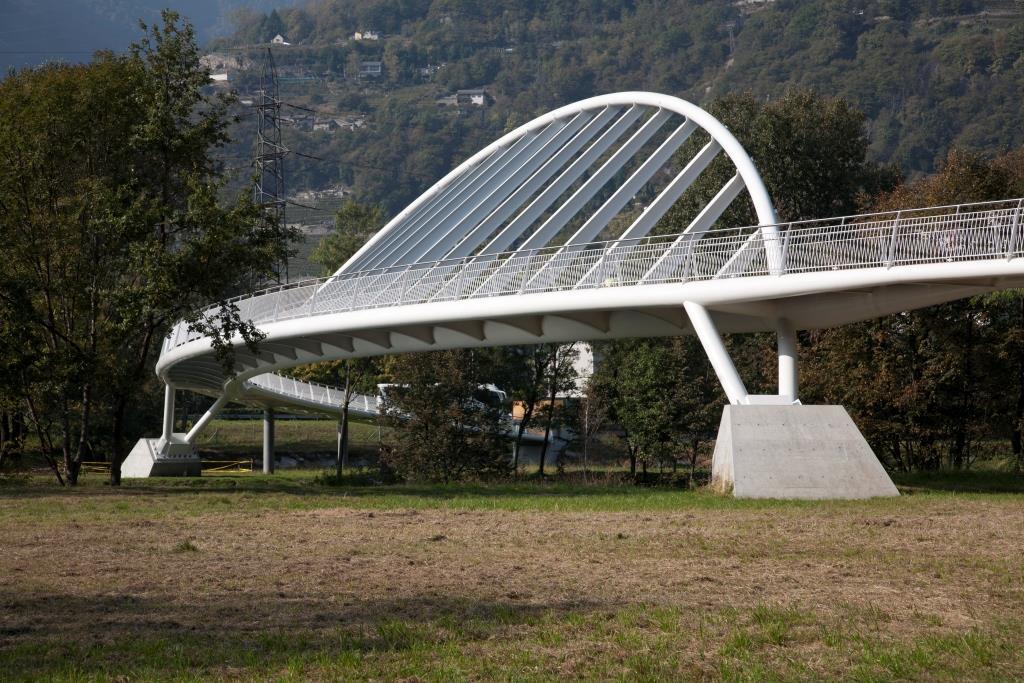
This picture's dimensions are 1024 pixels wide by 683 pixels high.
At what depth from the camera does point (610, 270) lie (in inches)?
1092

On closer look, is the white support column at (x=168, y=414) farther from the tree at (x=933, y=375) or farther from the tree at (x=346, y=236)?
the tree at (x=933, y=375)

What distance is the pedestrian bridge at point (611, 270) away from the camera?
23.8 metres

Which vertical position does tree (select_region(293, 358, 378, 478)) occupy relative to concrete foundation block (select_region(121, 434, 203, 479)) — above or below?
above

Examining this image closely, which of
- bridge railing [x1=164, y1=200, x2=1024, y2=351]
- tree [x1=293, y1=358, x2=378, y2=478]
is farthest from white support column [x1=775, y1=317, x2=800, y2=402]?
tree [x1=293, y1=358, x2=378, y2=478]

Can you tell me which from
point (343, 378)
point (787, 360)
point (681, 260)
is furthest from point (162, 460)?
point (787, 360)

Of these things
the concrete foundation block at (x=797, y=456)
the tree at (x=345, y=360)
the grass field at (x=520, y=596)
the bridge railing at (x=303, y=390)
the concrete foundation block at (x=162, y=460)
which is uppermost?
the tree at (x=345, y=360)

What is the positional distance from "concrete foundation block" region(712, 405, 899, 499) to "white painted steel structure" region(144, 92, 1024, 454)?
1.30 meters

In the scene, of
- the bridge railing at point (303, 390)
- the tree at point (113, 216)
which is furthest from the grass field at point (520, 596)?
the bridge railing at point (303, 390)

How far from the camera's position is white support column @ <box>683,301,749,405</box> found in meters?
25.1

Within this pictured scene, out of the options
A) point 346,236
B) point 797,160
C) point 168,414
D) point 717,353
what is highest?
point 797,160

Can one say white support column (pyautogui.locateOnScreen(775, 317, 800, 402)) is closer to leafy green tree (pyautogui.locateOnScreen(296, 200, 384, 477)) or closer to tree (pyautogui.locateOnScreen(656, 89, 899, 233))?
leafy green tree (pyautogui.locateOnScreen(296, 200, 384, 477))

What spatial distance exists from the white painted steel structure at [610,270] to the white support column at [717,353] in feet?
0.11

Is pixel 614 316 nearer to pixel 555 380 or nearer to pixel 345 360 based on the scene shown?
pixel 555 380

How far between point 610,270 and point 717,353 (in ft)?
11.6
